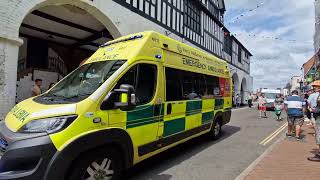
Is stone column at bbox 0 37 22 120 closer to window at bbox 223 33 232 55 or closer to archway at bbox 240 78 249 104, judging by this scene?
window at bbox 223 33 232 55

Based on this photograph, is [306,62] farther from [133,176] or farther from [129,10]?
[133,176]

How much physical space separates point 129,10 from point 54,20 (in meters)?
3.95

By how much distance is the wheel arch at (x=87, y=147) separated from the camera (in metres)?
3.79

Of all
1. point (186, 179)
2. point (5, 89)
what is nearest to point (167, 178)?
point (186, 179)

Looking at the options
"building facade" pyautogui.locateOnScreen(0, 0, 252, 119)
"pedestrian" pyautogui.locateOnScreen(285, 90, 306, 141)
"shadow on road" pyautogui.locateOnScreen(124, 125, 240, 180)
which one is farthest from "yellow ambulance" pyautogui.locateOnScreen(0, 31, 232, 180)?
"building facade" pyautogui.locateOnScreen(0, 0, 252, 119)

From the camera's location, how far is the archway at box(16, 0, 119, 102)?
47.0 feet

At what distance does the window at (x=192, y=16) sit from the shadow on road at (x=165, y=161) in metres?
16.8

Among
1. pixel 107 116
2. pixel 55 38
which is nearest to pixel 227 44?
pixel 55 38

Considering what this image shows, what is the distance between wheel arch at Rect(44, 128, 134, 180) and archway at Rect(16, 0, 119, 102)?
27.2 ft

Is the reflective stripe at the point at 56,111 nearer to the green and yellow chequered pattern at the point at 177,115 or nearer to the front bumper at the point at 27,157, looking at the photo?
the front bumper at the point at 27,157

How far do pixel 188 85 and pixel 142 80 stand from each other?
2.16 m

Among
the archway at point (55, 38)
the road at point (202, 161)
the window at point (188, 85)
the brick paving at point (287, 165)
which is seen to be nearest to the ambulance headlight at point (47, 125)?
the road at point (202, 161)

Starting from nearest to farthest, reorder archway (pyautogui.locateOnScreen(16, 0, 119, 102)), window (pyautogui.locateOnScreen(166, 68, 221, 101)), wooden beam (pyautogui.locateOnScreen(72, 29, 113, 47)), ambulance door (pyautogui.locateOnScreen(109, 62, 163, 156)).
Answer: ambulance door (pyautogui.locateOnScreen(109, 62, 163, 156)), window (pyautogui.locateOnScreen(166, 68, 221, 101)), archway (pyautogui.locateOnScreen(16, 0, 119, 102)), wooden beam (pyautogui.locateOnScreen(72, 29, 113, 47))

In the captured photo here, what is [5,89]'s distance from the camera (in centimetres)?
934
